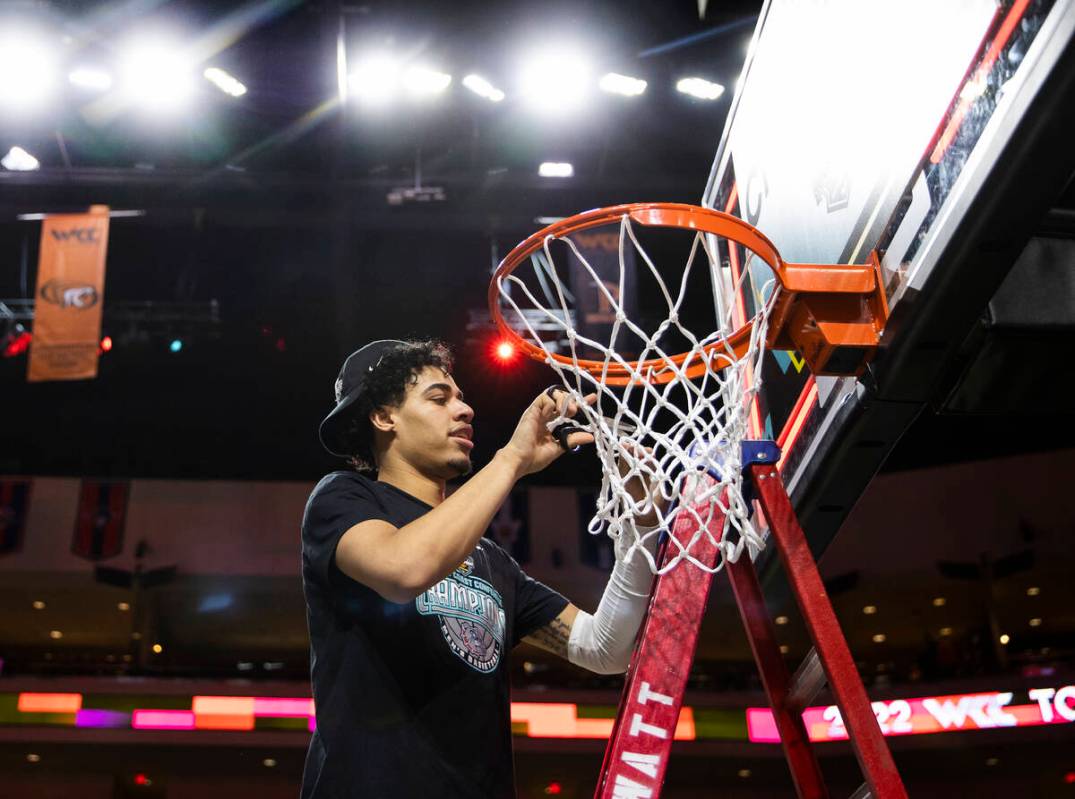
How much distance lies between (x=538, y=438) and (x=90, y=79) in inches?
245

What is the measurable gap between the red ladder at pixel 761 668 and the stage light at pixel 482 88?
18.3 ft

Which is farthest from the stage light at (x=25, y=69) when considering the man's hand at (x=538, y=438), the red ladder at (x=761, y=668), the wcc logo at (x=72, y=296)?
the red ladder at (x=761, y=668)

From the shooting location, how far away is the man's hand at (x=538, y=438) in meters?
1.94

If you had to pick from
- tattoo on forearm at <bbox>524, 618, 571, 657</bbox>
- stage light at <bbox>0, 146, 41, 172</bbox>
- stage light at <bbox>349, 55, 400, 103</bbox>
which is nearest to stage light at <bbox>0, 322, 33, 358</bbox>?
stage light at <bbox>0, 146, 41, 172</bbox>

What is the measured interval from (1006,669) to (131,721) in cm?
1041

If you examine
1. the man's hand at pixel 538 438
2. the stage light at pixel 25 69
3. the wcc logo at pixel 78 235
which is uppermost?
the stage light at pixel 25 69

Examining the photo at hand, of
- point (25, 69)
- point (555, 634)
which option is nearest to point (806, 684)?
point (555, 634)

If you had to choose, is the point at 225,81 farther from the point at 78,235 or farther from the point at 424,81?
the point at 78,235

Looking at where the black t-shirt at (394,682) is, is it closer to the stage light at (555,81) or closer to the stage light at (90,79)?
the stage light at (555,81)

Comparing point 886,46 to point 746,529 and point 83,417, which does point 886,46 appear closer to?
point 746,529

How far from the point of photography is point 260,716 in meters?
11.0

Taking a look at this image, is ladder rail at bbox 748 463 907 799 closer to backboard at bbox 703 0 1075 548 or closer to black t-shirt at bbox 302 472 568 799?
backboard at bbox 703 0 1075 548

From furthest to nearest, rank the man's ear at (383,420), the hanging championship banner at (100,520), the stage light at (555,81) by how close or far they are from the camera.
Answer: the hanging championship banner at (100,520)
the stage light at (555,81)
the man's ear at (383,420)

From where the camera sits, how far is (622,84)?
7043mm
